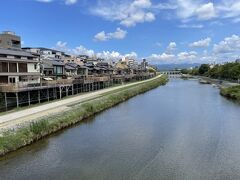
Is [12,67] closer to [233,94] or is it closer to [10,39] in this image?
[10,39]

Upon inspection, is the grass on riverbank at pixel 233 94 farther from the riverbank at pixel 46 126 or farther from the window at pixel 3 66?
the window at pixel 3 66

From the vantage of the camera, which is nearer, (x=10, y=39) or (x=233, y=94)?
(x=233, y=94)

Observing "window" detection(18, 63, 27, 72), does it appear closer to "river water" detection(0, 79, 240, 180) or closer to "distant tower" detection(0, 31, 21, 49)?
"river water" detection(0, 79, 240, 180)

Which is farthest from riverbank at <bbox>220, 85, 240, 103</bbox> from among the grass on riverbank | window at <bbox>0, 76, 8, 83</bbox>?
window at <bbox>0, 76, 8, 83</bbox>

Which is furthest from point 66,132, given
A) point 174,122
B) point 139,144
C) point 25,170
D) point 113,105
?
point 113,105

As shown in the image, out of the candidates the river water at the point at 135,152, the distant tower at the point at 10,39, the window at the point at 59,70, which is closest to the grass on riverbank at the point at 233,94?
the river water at the point at 135,152

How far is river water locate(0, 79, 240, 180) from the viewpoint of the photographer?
670 inches

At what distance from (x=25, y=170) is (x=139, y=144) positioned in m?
8.75

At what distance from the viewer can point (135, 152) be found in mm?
20656

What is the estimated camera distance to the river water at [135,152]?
17.0 m

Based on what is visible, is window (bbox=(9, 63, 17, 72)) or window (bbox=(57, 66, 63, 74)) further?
window (bbox=(57, 66, 63, 74))

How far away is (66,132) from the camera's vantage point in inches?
1064

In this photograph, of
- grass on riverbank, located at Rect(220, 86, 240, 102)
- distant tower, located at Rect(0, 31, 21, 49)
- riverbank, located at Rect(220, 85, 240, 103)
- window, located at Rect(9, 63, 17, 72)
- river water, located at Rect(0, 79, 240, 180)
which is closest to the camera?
river water, located at Rect(0, 79, 240, 180)

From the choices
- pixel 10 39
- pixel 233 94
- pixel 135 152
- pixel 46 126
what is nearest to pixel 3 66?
pixel 46 126
